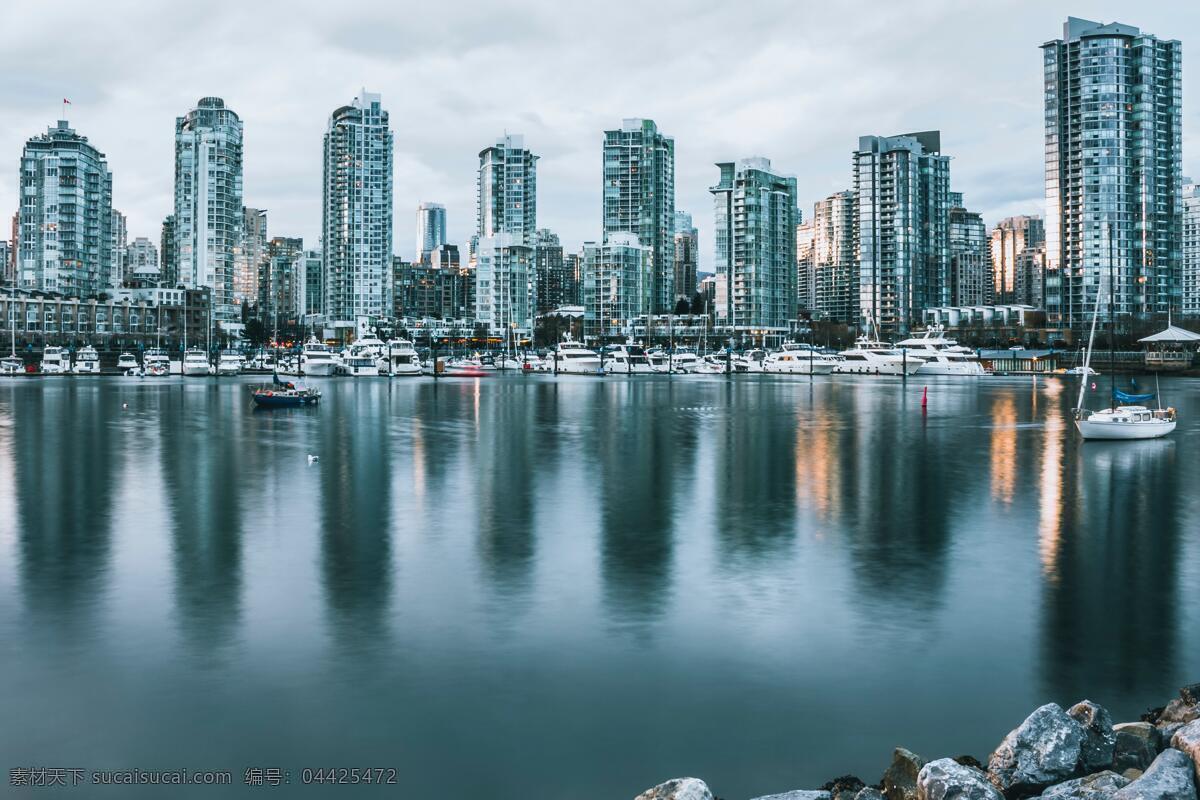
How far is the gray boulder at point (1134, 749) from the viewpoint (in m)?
10.8

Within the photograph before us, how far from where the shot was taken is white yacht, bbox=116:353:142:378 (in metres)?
150

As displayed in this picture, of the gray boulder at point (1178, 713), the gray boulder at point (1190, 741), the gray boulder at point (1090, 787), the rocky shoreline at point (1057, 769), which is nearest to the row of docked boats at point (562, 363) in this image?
the gray boulder at point (1178, 713)

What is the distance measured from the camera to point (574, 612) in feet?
57.3

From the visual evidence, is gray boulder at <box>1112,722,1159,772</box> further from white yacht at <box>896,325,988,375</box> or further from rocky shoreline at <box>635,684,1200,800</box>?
white yacht at <box>896,325,988,375</box>

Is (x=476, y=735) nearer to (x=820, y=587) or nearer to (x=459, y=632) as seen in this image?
(x=459, y=632)

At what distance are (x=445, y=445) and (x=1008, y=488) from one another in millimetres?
25428

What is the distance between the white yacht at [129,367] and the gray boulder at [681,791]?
153347mm

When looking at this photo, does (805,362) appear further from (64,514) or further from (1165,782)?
(1165,782)

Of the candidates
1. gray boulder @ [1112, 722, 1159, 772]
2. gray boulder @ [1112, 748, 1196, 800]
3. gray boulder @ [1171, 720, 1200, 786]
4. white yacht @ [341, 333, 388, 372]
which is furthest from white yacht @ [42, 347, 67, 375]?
gray boulder @ [1112, 748, 1196, 800]

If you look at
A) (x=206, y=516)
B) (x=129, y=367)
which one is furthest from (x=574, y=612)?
(x=129, y=367)

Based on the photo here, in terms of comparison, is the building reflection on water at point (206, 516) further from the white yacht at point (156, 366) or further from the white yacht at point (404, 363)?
the white yacht at point (156, 366)

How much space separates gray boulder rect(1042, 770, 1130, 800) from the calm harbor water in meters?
1.83

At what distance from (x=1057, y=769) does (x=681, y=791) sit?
4.15 metres

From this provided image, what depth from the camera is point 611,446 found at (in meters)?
47.2
